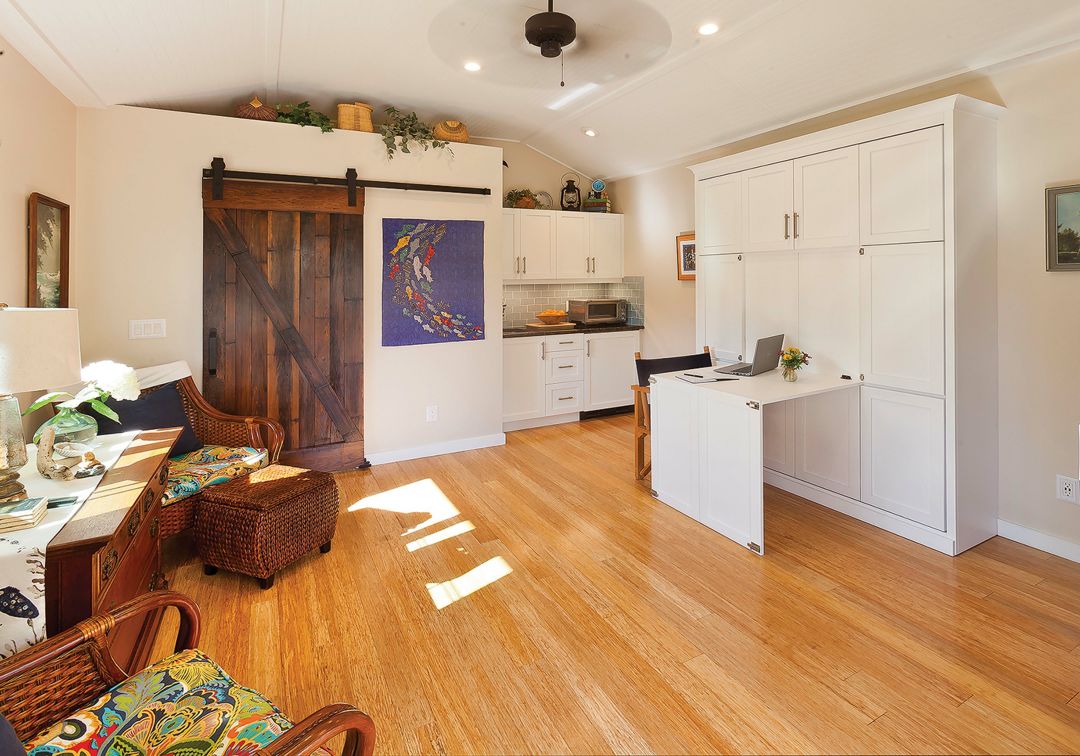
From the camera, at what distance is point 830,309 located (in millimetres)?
3568

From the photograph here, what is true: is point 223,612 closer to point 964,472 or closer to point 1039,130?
point 964,472

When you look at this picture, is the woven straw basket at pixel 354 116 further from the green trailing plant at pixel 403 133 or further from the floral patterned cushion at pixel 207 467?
the floral patterned cushion at pixel 207 467

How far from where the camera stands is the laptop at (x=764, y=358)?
11.9 feet

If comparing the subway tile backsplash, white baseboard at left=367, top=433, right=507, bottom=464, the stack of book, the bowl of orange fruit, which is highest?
the subway tile backsplash

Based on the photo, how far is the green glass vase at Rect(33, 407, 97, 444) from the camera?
7.04ft

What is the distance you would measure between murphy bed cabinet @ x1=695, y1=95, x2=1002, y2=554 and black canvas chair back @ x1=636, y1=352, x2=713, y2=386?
493 millimetres

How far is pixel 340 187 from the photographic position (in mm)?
4242

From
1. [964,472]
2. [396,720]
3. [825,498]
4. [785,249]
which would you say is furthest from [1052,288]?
Result: [396,720]

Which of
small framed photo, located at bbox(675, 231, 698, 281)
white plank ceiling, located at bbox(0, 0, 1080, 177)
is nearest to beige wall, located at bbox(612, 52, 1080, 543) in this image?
white plank ceiling, located at bbox(0, 0, 1080, 177)

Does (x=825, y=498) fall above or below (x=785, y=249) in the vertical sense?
below

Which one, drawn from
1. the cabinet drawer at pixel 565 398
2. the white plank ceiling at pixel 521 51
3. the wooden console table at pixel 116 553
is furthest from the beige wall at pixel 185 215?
the wooden console table at pixel 116 553

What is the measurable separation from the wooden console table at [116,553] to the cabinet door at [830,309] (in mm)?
3590

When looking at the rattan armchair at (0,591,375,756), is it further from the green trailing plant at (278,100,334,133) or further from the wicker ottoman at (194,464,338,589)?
the green trailing plant at (278,100,334,133)

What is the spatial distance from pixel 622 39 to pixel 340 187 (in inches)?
86.8
